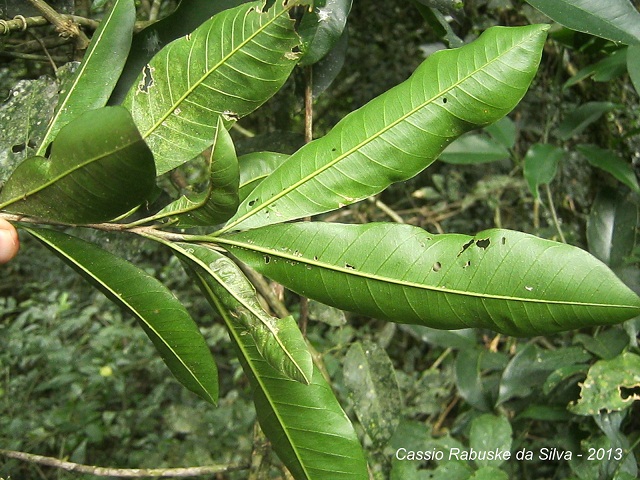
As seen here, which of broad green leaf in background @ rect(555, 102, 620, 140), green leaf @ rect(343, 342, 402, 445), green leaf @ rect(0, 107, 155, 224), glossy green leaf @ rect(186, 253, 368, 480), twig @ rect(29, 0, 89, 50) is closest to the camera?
green leaf @ rect(0, 107, 155, 224)

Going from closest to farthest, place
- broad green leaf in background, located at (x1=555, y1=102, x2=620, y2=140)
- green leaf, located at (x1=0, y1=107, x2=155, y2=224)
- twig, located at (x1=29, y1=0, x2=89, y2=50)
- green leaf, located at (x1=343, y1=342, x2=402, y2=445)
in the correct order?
green leaf, located at (x1=0, y1=107, x2=155, y2=224) < twig, located at (x1=29, y1=0, x2=89, y2=50) < green leaf, located at (x1=343, y1=342, x2=402, y2=445) < broad green leaf in background, located at (x1=555, y1=102, x2=620, y2=140)

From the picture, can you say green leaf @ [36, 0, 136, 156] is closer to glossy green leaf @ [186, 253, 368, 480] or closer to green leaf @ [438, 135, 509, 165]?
glossy green leaf @ [186, 253, 368, 480]

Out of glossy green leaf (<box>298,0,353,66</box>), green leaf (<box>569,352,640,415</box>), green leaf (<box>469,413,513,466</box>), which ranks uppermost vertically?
glossy green leaf (<box>298,0,353,66</box>)

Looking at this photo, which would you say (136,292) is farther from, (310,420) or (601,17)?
(601,17)

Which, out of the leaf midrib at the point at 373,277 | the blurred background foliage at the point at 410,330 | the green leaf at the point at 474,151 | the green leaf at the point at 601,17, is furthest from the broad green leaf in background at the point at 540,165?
the leaf midrib at the point at 373,277

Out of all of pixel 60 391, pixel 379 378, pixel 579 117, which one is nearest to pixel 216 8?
pixel 379 378

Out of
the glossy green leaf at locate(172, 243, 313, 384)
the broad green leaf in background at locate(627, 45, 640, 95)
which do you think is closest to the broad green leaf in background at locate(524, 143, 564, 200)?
the broad green leaf in background at locate(627, 45, 640, 95)

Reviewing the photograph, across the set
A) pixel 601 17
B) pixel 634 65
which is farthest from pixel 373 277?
pixel 634 65
